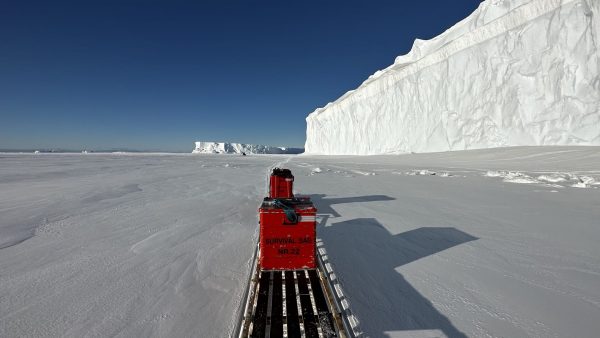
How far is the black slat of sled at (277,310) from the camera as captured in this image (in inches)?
104

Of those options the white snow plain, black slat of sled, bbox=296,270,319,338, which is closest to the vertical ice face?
the white snow plain

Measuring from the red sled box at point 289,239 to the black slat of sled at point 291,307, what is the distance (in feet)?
0.71

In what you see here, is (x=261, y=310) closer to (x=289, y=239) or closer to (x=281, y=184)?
(x=289, y=239)

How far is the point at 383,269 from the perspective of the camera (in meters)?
4.26

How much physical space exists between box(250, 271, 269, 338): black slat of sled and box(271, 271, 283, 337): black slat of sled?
8cm

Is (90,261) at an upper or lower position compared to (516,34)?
lower

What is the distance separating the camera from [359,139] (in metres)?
55.3

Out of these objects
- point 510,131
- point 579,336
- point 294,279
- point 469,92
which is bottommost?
point 579,336

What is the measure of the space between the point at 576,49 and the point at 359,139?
33973 millimetres

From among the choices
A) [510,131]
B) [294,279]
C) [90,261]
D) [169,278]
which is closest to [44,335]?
[169,278]

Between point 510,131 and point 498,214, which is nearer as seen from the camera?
point 498,214

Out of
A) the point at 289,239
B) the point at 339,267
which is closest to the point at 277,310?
the point at 289,239

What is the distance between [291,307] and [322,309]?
34cm

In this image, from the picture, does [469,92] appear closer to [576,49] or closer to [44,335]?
[576,49]
